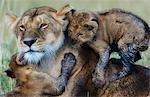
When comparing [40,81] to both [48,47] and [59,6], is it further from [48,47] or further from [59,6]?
[59,6]

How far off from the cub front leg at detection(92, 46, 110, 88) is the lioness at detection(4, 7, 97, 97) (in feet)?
0.17

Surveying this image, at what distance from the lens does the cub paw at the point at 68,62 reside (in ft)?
18.4

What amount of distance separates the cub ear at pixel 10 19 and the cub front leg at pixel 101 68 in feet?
1.29

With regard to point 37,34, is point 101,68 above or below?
below

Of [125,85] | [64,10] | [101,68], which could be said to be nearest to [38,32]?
[64,10]

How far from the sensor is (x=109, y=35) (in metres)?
5.59

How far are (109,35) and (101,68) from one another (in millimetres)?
144

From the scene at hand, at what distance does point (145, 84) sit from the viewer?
5.64 m

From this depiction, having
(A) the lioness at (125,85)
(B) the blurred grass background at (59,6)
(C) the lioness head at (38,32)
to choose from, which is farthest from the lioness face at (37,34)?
(A) the lioness at (125,85)

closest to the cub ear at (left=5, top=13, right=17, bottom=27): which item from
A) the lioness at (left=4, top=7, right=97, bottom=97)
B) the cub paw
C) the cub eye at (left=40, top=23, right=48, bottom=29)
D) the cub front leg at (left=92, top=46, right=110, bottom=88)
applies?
the lioness at (left=4, top=7, right=97, bottom=97)

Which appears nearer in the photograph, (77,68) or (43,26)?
(43,26)

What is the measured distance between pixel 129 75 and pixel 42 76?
1.20ft

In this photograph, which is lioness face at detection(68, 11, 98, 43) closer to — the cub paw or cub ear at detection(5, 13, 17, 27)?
the cub paw

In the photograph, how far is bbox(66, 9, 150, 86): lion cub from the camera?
555 cm
